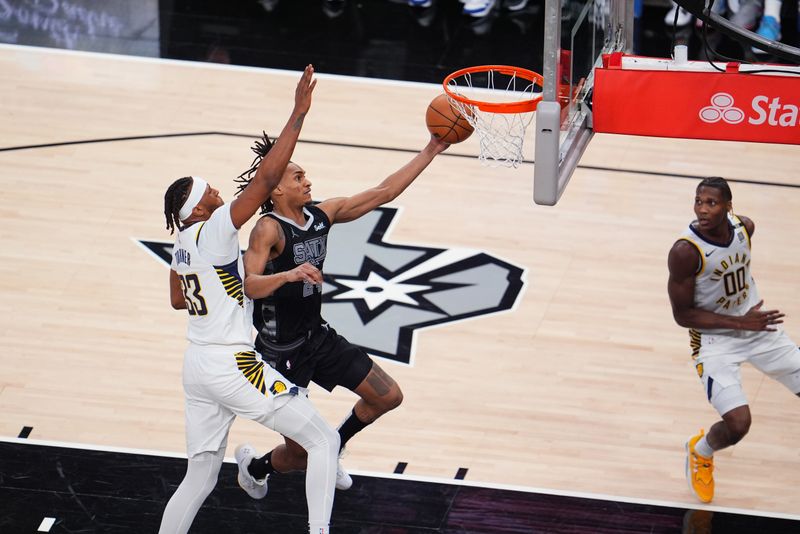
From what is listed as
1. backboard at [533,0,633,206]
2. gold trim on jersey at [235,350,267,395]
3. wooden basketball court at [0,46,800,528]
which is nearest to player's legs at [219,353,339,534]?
gold trim on jersey at [235,350,267,395]

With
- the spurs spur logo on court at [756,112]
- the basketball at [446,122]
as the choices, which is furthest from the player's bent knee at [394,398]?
the spurs spur logo on court at [756,112]

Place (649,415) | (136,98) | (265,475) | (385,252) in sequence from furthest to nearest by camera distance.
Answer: (136,98) → (385,252) → (649,415) → (265,475)

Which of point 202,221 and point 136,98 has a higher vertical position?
point 202,221

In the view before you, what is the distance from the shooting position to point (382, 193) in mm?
6617

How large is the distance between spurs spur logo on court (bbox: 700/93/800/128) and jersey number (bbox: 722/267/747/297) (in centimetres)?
92

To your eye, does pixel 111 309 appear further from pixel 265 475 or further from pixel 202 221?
pixel 202 221

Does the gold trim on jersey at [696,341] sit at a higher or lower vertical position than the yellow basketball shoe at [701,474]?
higher

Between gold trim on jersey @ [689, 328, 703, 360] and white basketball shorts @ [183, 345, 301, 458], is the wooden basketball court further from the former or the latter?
white basketball shorts @ [183, 345, 301, 458]

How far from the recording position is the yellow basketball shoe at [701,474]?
697cm

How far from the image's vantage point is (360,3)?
13289 millimetres

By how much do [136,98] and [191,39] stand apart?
4.41 feet

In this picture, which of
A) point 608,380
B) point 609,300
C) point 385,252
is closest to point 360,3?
point 385,252

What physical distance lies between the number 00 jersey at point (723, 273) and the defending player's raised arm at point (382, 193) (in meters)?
1.29

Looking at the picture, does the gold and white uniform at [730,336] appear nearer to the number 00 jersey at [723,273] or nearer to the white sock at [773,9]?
the number 00 jersey at [723,273]
